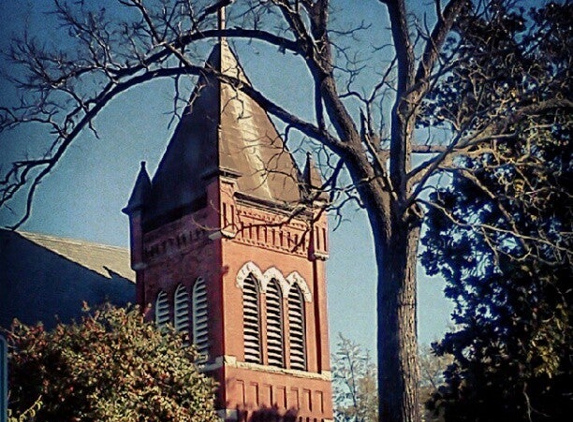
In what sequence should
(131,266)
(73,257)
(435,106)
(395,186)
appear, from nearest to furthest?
(395,186) → (435,106) → (73,257) → (131,266)

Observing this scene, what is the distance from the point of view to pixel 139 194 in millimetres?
9508

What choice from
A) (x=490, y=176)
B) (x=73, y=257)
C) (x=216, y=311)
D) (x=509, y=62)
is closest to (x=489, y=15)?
(x=509, y=62)

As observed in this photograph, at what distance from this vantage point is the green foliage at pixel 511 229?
17.4ft

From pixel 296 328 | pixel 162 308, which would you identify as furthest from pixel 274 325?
pixel 162 308

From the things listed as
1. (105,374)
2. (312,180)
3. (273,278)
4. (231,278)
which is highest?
(273,278)

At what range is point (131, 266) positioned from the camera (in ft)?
34.6

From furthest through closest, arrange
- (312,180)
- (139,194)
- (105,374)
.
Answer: (139,194) → (105,374) → (312,180)

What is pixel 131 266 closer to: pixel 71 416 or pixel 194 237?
pixel 194 237

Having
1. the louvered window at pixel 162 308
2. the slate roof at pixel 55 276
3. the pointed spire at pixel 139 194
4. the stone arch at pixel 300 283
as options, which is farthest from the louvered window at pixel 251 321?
the pointed spire at pixel 139 194

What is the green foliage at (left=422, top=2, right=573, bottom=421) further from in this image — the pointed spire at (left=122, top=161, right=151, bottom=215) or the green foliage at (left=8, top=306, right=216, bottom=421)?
the pointed spire at (left=122, top=161, right=151, bottom=215)

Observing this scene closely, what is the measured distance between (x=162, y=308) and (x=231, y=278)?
0.66 meters

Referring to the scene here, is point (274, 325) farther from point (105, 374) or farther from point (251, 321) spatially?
point (105, 374)

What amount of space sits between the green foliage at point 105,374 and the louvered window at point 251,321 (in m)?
2.88

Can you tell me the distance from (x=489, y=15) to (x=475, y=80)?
1.26 ft
